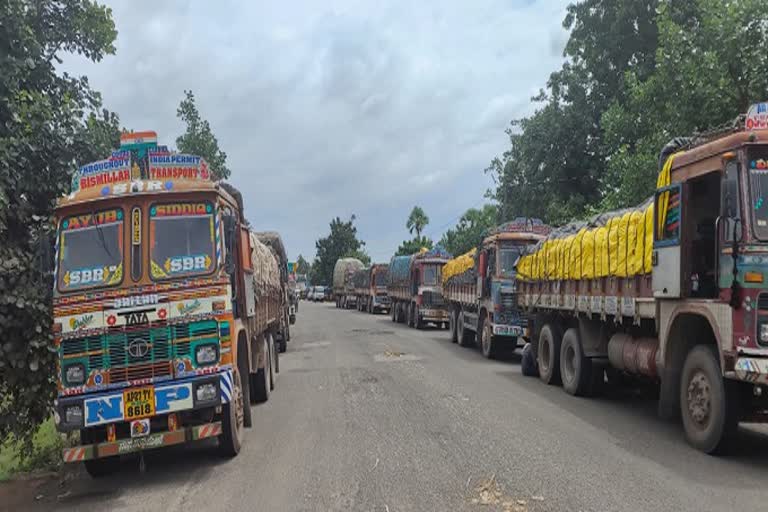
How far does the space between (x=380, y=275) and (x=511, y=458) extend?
112ft

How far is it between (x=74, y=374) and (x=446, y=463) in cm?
403

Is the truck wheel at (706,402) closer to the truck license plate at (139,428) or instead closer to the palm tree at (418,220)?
the truck license plate at (139,428)

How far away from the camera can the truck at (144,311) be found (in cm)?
672

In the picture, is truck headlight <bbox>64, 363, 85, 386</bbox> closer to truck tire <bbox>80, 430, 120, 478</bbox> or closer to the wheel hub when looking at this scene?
truck tire <bbox>80, 430, 120, 478</bbox>

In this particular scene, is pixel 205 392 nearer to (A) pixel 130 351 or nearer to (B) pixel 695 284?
(A) pixel 130 351

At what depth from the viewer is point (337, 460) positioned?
284 inches

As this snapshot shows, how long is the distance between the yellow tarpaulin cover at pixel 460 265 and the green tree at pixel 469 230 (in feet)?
85.9

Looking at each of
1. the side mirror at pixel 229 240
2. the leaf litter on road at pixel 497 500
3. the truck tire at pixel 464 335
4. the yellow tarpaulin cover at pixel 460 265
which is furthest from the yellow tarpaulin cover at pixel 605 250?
the truck tire at pixel 464 335

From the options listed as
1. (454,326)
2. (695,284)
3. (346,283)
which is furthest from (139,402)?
(346,283)

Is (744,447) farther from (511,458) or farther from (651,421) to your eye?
(511,458)

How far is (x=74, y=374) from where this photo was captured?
673cm

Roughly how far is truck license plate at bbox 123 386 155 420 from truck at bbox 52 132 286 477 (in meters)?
0.01

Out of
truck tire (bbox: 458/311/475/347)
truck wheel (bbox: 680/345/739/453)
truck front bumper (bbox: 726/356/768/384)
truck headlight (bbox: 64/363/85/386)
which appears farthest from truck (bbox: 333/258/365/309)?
truck front bumper (bbox: 726/356/768/384)

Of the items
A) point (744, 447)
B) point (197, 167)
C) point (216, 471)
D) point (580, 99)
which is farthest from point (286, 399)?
point (580, 99)
